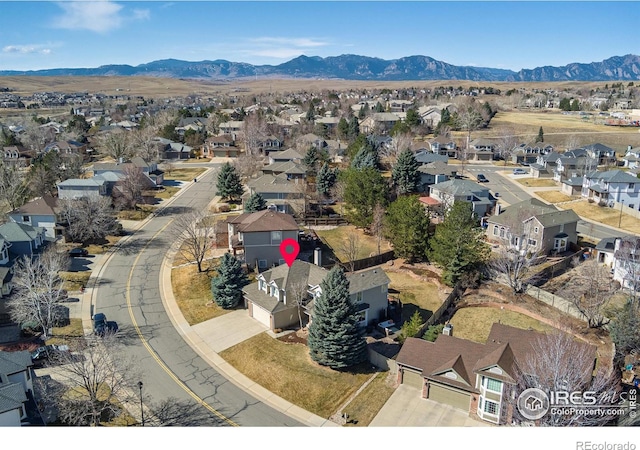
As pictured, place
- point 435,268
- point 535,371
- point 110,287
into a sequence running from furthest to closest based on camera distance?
point 435,268 → point 110,287 → point 535,371

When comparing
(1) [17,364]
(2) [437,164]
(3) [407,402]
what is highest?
(2) [437,164]

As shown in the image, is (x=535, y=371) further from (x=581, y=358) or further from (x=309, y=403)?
(x=309, y=403)

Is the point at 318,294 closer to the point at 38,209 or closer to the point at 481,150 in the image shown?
the point at 38,209

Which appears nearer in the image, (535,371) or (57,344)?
(535,371)

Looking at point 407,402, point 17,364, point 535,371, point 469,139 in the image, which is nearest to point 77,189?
point 17,364

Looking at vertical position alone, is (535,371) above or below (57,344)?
above

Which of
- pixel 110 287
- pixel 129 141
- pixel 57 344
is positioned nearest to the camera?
pixel 57 344
